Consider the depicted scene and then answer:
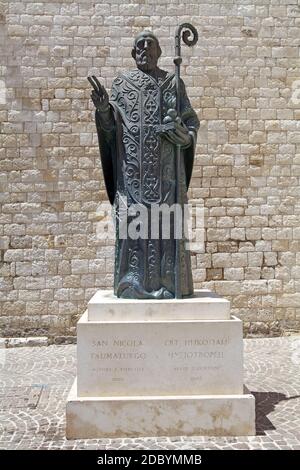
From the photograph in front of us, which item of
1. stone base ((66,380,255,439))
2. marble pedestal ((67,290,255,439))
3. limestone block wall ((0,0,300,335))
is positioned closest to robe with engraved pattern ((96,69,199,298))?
marble pedestal ((67,290,255,439))

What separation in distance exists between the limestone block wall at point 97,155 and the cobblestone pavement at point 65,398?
983 millimetres

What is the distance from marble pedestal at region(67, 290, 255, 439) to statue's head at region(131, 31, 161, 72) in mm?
1921

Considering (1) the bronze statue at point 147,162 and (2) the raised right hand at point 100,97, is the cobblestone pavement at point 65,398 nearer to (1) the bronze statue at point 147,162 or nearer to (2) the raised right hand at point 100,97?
(1) the bronze statue at point 147,162

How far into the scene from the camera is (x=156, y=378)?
3.41 meters

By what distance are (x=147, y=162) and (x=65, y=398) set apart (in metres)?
2.39

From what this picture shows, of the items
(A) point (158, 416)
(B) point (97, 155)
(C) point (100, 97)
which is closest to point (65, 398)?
(A) point (158, 416)

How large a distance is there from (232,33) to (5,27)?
3752 mm

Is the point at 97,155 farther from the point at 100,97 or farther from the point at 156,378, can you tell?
the point at 156,378

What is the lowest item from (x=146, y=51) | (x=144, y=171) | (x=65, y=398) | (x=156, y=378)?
(x=65, y=398)

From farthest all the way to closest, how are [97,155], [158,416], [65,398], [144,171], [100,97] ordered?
[97,155], [65,398], [144,171], [100,97], [158,416]

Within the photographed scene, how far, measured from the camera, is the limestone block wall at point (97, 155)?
7645 millimetres

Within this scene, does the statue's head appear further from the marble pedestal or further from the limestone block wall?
the limestone block wall

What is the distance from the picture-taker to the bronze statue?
3648mm

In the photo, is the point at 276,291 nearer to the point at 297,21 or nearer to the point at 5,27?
the point at 297,21
